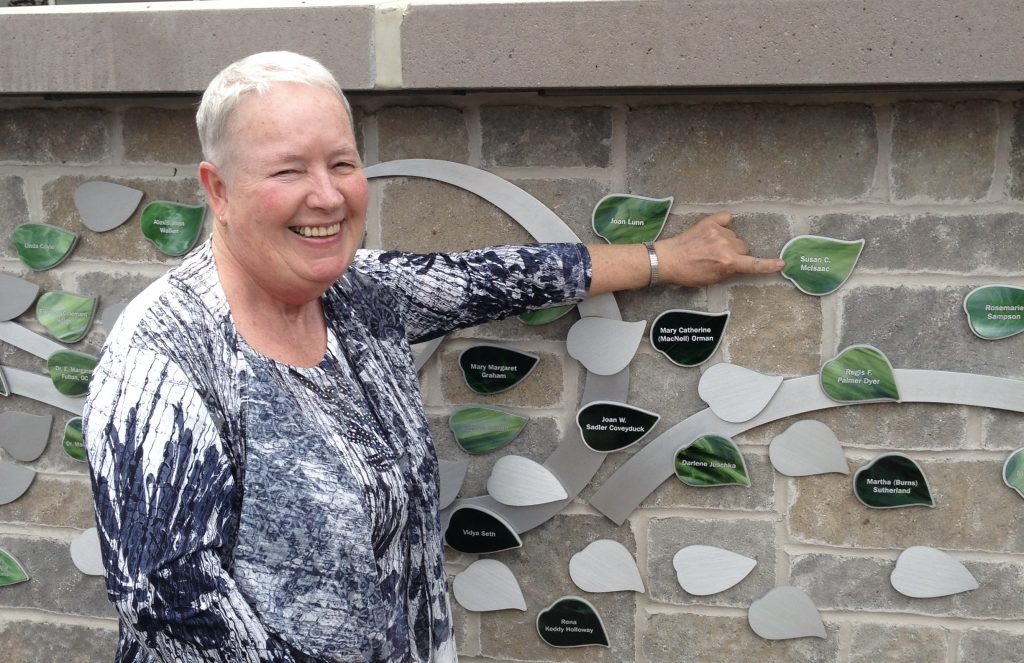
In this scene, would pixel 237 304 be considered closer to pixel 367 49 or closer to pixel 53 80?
pixel 367 49

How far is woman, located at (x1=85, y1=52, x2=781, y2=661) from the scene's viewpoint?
4.21 ft

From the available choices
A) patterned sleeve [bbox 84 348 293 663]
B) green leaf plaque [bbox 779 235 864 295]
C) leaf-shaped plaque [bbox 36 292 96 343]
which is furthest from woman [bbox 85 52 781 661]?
leaf-shaped plaque [bbox 36 292 96 343]

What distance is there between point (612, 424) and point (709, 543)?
359mm

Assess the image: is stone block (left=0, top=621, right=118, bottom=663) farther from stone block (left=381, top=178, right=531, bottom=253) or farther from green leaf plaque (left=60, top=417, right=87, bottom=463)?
stone block (left=381, top=178, right=531, bottom=253)

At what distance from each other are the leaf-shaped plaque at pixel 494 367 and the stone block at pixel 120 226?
2.38 ft

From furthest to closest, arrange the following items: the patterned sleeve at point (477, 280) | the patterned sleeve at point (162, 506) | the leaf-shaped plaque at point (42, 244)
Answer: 1. the leaf-shaped plaque at point (42, 244)
2. the patterned sleeve at point (477, 280)
3. the patterned sleeve at point (162, 506)

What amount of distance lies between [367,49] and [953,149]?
1.22 metres

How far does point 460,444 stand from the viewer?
221 cm

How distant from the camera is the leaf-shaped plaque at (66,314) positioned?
232 cm

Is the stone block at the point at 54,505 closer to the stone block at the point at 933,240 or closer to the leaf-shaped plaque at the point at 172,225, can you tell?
the leaf-shaped plaque at the point at 172,225

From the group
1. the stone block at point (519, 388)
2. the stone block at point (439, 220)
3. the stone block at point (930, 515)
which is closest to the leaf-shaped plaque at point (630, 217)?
the stone block at point (439, 220)

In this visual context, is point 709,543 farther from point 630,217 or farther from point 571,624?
point 630,217

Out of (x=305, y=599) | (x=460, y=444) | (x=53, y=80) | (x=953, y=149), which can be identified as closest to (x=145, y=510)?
(x=305, y=599)

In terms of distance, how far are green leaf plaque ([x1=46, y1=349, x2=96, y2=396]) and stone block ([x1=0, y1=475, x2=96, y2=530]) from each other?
25 centimetres
